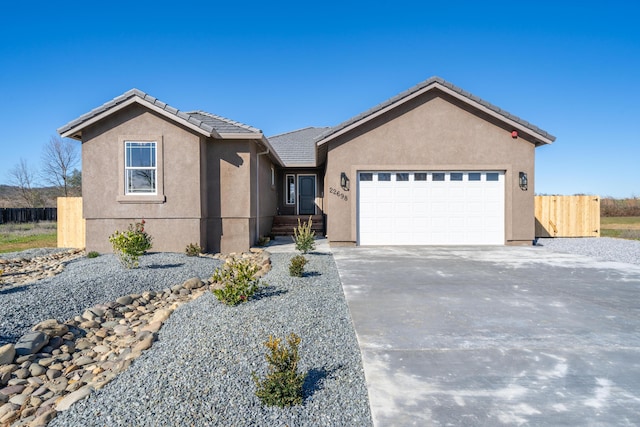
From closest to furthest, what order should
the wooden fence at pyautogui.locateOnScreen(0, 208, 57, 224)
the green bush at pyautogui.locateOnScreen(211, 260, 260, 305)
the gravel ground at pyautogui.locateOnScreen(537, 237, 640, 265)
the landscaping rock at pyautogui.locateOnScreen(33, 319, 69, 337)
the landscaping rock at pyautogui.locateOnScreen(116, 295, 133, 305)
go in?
the landscaping rock at pyautogui.locateOnScreen(33, 319, 69, 337) < the green bush at pyautogui.locateOnScreen(211, 260, 260, 305) < the landscaping rock at pyautogui.locateOnScreen(116, 295, 133, 305) < the gravel ground at pyautogui.locateOnScreen(537, 237, 640, 265) < the wooden fence at pyautogui.locateOnScreen(0, 208, 57, 224)

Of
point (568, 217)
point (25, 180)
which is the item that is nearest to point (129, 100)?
point (568, 217)

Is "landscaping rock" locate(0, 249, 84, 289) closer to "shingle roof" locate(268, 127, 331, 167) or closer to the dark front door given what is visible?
"shingle roof" locate(268, 127, 331, 167)

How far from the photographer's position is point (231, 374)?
3.10 m

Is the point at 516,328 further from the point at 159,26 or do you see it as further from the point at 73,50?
the point at 73,50

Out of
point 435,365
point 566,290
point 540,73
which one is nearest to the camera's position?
point 435,365

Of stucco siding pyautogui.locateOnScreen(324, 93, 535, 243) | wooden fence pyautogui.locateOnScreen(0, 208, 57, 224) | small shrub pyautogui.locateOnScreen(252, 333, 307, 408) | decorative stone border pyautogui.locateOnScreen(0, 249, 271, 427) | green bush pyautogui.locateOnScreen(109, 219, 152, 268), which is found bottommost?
decorative stone border pyautogui.locateOnScreen(0, 249, 271, 427)

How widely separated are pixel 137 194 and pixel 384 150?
7.50 m

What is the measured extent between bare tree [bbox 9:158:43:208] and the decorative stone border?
3099 cm

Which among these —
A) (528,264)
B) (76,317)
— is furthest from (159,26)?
(528,264)

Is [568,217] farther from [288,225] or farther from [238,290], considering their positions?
[238,290]

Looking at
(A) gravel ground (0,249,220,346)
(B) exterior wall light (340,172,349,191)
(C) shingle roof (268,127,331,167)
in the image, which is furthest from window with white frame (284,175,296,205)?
(A) gravel ground (0,249,220,346)

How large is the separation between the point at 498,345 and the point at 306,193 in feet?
48.3

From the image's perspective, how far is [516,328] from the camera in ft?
13.5

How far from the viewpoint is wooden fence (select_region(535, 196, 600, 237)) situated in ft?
46.0
